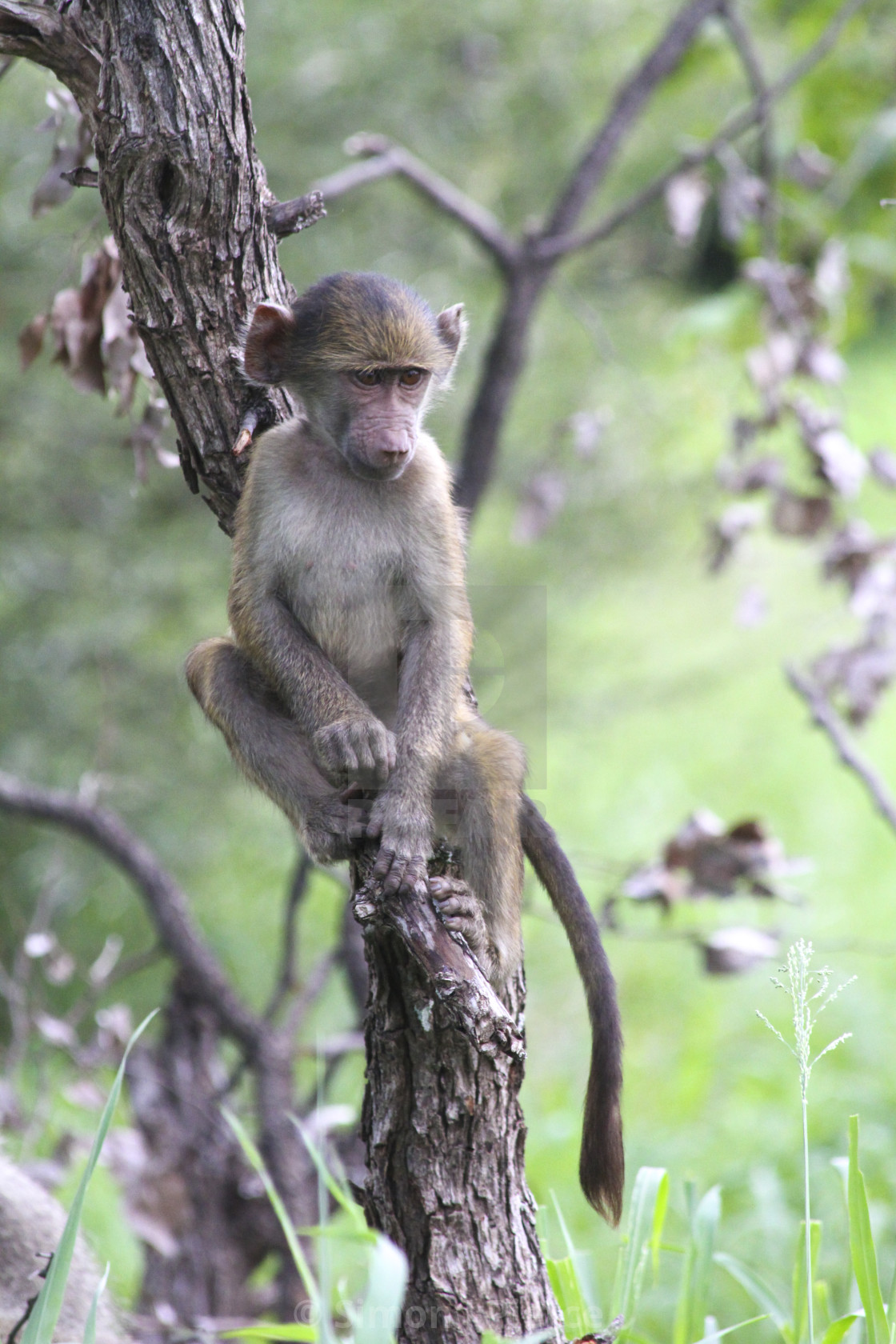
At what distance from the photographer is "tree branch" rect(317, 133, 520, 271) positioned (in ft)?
12.3

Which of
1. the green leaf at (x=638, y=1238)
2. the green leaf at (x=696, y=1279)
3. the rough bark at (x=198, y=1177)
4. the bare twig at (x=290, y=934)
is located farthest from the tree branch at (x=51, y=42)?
the rough bark at (x=198, y=1177)

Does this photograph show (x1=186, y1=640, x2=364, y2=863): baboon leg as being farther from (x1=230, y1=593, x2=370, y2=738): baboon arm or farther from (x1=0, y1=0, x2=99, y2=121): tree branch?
(x1=0, y1=0, x2=99, y2=121): tree branch

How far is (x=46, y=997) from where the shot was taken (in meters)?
6.70

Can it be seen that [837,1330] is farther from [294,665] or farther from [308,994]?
[308,994]

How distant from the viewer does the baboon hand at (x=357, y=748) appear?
2.46 m

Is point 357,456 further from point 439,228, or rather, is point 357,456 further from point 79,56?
point 439,228

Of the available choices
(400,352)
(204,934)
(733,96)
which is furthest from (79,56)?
(733,96)

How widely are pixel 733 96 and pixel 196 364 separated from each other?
608 centimetres

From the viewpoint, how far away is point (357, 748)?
246 centimetres

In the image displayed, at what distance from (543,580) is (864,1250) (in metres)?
5.72

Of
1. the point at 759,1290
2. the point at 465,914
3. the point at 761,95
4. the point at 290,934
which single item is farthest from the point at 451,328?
the point at 290,934

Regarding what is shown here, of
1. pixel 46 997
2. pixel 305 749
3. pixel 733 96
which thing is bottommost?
pixel 305 749

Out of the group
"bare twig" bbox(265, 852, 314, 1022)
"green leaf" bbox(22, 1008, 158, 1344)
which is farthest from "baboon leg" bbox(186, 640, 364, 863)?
"bare twig" bbox(265, 852, 314, 1022)

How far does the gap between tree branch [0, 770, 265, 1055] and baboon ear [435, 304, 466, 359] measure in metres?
2.02
